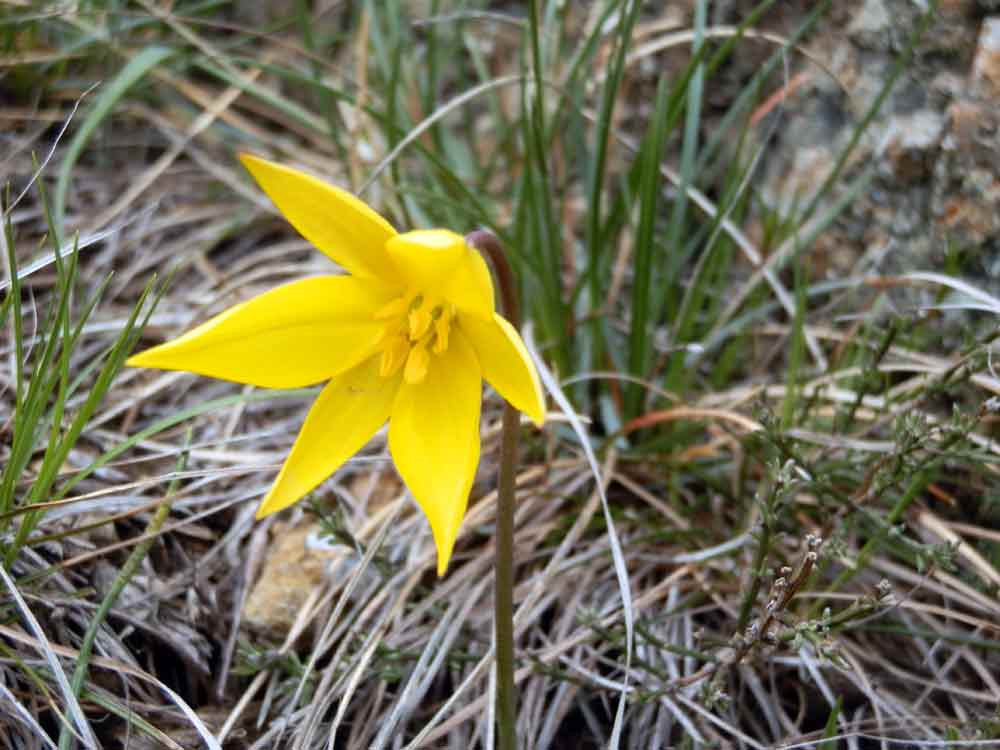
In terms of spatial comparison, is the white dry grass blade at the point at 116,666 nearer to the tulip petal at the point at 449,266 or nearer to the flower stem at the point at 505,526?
the flower stem at the point at 505,526

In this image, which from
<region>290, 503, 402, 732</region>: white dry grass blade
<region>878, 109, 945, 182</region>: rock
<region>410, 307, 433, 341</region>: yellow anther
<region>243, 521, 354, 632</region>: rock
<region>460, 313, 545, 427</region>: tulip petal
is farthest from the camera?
<region>878, 109, 945, 182</region>: rock

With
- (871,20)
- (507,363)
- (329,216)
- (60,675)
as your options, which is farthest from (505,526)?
(871,20)

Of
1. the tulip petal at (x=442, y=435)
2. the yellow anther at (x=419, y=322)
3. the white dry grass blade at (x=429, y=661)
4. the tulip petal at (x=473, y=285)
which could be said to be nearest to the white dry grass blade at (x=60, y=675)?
the white dry grass blade at (x=429, y=661)

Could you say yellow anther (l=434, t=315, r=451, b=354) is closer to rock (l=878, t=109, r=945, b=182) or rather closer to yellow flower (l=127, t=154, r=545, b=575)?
yellow flower (l=127, t=154, r=545, b=575)

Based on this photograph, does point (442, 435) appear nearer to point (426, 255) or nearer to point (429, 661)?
point (426, 255)

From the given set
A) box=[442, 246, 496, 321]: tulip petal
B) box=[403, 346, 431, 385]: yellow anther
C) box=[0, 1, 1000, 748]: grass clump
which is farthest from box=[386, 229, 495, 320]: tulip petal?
box=[0, 1, 1000, 748]: grass clump

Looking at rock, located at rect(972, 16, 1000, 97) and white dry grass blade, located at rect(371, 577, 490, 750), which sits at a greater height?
rock, located at rect(972, 16, 1000, 97)

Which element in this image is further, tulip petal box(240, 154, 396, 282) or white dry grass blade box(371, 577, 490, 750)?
white dry grass blade box(371, 577, 490, 750)

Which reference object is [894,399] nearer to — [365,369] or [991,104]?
[991,104]
